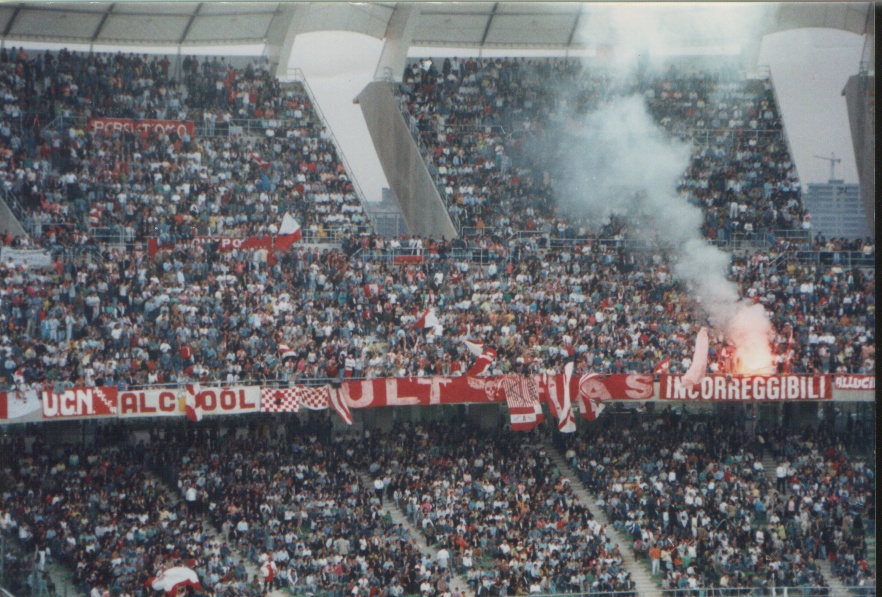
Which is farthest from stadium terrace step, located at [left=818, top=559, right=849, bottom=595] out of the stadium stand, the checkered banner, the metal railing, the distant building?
the metal railing

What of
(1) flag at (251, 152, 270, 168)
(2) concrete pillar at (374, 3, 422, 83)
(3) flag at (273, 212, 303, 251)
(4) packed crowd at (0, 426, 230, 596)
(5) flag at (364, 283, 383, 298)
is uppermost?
(2) concrete pillar at (374, 3, 422, 83)

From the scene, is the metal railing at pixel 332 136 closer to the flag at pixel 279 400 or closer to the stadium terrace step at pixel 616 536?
the flag at pixel 279 400

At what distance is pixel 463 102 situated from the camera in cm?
3091

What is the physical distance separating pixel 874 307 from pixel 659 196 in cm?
569

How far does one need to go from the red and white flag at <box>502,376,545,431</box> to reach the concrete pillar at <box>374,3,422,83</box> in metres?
10.3

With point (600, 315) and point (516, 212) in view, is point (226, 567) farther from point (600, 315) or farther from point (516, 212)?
point (516, 212)

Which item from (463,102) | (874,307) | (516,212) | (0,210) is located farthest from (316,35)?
(874,307)

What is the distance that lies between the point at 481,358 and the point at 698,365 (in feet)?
13.7

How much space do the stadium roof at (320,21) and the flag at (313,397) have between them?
1081 cm

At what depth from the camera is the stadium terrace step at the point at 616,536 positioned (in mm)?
21016

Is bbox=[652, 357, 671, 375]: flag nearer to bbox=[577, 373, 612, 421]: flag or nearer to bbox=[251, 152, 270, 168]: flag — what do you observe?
bbox=[577, 373, 612, 421]: flag

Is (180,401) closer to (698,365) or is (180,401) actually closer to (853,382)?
(698,365)

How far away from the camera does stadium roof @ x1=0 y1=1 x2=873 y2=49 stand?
28.6 m

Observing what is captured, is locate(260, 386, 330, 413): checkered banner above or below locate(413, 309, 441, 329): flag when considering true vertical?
below
